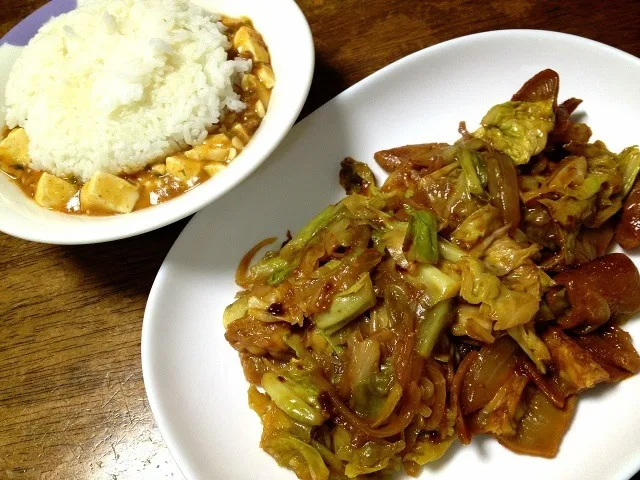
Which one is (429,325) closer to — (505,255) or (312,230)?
(505,255)

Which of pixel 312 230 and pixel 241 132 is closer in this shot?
pixel 312 230

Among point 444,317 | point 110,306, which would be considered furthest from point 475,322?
point 110,306

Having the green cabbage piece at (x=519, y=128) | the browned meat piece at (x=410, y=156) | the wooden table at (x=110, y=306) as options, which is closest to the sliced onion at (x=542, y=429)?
the green cabbage piece at (x=519, y=128)

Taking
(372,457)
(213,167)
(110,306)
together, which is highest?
(213,167)

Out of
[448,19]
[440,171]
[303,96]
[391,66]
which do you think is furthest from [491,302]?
[448,19]

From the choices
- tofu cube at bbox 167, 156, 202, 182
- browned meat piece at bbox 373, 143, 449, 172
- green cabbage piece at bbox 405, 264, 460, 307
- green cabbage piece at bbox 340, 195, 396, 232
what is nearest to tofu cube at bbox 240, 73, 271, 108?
tofu cube at bbox 167, 156, 202, 182

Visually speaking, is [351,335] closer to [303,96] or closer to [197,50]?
[303,96]
